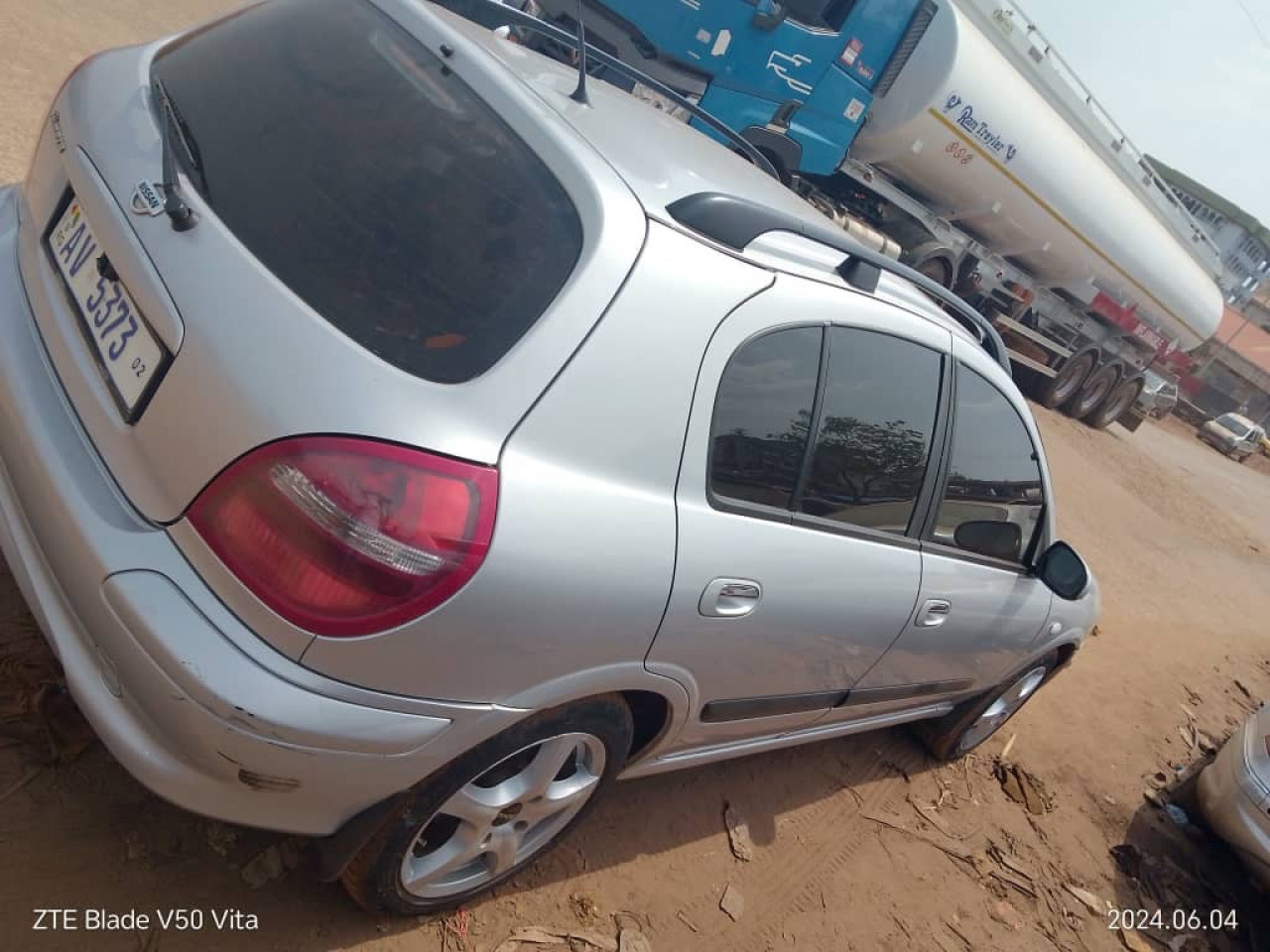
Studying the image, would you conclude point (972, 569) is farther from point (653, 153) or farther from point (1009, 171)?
point (1009, 171)

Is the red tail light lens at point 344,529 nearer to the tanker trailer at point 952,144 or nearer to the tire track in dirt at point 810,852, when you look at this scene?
the tire track in dirt at point 810,852

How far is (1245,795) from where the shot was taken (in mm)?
3936

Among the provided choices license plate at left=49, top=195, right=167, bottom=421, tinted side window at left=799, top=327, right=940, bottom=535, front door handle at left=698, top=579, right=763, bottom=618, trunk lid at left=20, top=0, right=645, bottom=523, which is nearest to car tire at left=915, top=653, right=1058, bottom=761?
tinted side window at left=799, top=327, right=940, bottom=535

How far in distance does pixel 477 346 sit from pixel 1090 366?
15.2 metres

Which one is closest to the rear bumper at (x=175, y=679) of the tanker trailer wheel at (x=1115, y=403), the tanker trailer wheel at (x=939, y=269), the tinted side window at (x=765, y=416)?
the tinted side window at (x=765, y=416)

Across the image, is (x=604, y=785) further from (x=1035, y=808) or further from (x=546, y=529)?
(x=1035, y=808)

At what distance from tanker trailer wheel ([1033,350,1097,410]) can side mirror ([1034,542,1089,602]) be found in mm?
12137

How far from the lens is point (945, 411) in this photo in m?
2.61

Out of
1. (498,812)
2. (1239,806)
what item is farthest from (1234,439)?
(498,812)

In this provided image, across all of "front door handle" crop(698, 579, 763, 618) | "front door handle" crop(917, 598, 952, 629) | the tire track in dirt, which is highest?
"front door handle" crop(698, 579, 763, 618)

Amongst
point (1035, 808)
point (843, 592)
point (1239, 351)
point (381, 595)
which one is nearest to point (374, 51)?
point (381, 595)

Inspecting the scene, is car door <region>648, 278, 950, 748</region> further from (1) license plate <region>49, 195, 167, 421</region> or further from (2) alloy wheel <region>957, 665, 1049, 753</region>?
(2) alloy wheel <region>957, 665, 1049, 753</region>

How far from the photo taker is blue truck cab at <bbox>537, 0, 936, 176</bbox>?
7066 mm

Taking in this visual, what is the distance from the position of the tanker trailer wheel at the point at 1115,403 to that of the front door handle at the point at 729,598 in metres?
15.7
